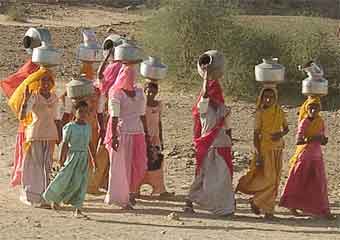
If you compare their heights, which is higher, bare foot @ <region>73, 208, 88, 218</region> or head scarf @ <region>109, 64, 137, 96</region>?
head scarf @ <region>109, 64, 137, 96</region>

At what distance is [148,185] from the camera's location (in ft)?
39.0

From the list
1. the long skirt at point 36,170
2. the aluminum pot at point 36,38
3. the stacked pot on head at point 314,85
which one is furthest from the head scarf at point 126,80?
the stacked pot on head at point 314,85

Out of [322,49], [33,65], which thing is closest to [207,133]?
[33,65]

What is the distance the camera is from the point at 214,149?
10328mm

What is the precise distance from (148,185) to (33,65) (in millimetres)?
1943

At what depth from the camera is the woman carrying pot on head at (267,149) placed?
10297 mm

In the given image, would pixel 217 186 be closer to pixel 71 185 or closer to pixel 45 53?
pixel 71 185

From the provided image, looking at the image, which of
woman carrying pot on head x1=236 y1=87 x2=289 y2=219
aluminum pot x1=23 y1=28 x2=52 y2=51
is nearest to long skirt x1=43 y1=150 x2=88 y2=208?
aluminum pot x1=23 y1=28 x2=52 y2=51

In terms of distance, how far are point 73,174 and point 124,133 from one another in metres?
0.76

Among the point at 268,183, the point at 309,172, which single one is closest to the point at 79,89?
the point at 268,183

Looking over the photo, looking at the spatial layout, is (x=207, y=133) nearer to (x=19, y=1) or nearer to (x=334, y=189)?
(x=334, y=189)

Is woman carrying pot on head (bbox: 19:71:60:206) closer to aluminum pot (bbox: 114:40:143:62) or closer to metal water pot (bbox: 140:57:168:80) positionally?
aluminum pot (bbox: 114:40:143:62)

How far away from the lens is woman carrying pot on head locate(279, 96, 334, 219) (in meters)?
10.5

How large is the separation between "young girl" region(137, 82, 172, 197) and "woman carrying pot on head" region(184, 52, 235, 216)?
2.70 ft
